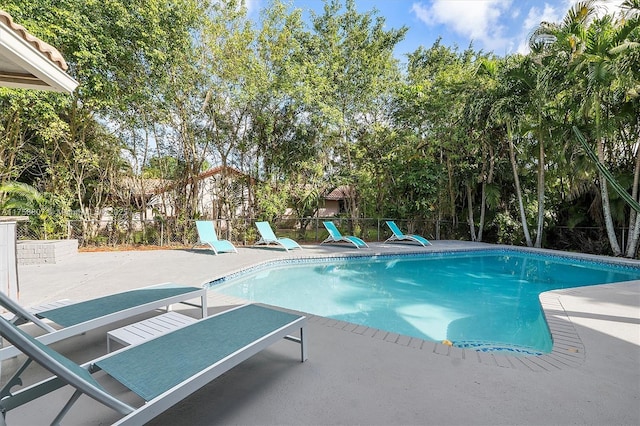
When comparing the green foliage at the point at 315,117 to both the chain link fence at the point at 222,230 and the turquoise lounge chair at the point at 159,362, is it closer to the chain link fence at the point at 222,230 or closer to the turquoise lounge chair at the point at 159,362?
the chain link fence at the point at 222,230

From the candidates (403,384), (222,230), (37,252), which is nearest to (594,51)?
(403,384)

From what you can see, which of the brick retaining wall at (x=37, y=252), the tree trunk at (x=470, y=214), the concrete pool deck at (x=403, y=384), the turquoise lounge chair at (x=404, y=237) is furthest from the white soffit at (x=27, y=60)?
the tree trunk at (x=470, y=214)

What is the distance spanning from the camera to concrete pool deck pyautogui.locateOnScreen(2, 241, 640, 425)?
1.98 m

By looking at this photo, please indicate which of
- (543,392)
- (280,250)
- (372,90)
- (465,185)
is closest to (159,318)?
(543,392)

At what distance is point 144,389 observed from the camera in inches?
64.4

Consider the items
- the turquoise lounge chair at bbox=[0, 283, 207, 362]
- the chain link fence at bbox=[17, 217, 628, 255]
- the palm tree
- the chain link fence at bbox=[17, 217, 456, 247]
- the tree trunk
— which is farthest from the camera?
the tree trunk

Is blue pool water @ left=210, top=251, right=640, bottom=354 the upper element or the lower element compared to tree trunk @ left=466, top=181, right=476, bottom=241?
lower

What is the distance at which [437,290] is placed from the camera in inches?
266

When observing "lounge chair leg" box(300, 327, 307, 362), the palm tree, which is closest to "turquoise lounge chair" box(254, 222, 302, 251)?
"lounge chair leg" box(300, 327, 307, 362)

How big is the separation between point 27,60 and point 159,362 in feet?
8.41

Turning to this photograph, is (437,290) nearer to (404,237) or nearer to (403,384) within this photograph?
(403,384)

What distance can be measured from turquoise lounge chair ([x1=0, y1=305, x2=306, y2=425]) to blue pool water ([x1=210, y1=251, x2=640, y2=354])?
287 centimetres

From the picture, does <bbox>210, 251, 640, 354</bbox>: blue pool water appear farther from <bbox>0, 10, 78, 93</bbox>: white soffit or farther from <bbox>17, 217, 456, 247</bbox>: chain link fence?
<bbox>0, 10, 78, 93</bbox>: white soffit

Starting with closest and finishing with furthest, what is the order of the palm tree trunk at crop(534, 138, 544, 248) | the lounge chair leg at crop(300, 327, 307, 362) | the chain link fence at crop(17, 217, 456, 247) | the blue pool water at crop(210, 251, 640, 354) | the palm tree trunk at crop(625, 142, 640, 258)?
the lounge chair leg at crop(300, 327, 307, 362), the blue pool water at crop(210, 251, 640, 354), the palm tree trunk at crop(625, 142, 640, 258), the chain link fence at crop(17, 217, 456, 247), the palm tree trunk at crop(534, 138, 544, 248)
